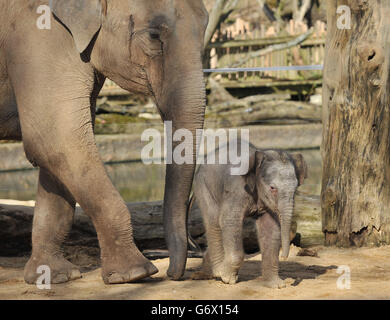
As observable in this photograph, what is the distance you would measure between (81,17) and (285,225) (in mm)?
2024

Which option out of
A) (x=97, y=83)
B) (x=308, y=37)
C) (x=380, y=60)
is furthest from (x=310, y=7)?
(x=97, y=83)

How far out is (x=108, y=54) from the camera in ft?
17.3

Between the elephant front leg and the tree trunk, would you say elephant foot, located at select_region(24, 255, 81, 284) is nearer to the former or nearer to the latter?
the elephant front leg

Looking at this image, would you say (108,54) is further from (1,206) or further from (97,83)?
(1,206)

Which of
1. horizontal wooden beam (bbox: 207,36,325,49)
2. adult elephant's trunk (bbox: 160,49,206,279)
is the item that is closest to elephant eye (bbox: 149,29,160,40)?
adult elephant's trunk (bbox: 160,49,206,279)

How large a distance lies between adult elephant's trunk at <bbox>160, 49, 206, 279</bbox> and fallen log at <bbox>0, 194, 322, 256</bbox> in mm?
2093

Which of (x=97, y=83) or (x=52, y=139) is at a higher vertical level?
(x=97, y=83)

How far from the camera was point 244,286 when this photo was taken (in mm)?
5047

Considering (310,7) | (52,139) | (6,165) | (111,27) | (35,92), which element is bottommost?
(6,165)

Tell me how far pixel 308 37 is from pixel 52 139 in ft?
52.8

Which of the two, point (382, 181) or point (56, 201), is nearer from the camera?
point (56, 201)

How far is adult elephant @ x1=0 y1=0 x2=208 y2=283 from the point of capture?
511 cm

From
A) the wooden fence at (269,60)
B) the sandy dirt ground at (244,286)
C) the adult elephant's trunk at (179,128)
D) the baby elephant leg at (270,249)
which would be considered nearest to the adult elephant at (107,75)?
the adult elephant's trunk at (179,128)

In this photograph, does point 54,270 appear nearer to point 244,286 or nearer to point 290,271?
point 244,286
